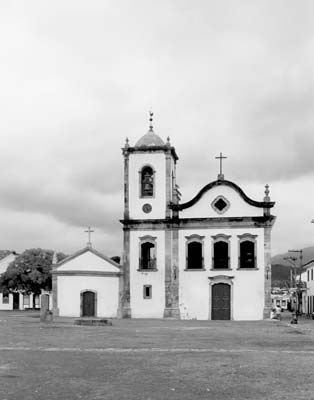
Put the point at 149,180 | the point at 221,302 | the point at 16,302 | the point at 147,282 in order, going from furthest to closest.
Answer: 1. the point at 16,302
2. the point at 149,180
3. the point at 147,282
4. the point at 221,302

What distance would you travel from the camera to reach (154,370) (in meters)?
12.4

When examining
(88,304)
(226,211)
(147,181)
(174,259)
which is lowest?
(88,304)

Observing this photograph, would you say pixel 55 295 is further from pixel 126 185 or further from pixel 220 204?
pixel 220 204

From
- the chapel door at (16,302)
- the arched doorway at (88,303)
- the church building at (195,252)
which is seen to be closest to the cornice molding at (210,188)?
the church building at (195,252)

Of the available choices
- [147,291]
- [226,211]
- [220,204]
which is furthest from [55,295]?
[226,211]

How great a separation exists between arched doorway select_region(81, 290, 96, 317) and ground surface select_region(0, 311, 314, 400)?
23.2 meters

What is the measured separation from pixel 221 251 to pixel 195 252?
1685 millimetres

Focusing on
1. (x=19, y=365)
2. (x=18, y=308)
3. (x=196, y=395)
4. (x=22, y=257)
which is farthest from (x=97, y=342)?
(x=18, y=308)

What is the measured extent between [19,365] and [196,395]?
4724mm

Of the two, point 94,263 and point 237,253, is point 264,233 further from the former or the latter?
point 94,263

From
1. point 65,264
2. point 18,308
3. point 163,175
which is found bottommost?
point 18,308

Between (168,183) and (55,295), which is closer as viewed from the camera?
(55,295)

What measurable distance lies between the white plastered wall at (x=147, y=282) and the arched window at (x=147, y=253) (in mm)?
242

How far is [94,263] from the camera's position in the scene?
141ft
